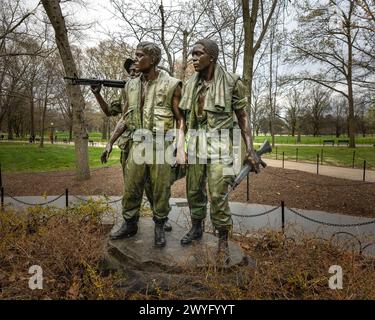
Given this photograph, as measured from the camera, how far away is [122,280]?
11.1ft

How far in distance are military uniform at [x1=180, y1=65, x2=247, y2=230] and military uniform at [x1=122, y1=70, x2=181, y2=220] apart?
239 millimetres

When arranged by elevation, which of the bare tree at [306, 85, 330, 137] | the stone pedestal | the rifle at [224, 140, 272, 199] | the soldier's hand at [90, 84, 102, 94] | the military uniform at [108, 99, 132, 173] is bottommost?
the stone pedestal

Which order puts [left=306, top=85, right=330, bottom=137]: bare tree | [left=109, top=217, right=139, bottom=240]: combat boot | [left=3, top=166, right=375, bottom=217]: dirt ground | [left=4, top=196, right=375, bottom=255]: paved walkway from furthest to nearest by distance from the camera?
[left=306, top=85, right=330, bottom=137]: bare tree → [left=3, top=166, right=375, bottom=217]: dirt ground → [left=4, top=196, right=375, bottom=255]: paved walkway → [left=109, top=217, right=139, bottom=240]: combat boot

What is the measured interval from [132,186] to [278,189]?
7.24 meters

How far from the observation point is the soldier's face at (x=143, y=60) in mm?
3625

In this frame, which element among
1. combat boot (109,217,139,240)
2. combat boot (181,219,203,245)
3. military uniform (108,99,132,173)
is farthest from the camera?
military uniform (108,99,132,173)

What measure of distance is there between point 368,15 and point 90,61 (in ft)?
69.3

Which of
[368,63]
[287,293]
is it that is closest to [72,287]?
[287,293]

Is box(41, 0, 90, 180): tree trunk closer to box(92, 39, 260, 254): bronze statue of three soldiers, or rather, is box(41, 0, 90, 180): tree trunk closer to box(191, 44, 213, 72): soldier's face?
box(92, 39, 260, 254): bronze statue of three soldiers

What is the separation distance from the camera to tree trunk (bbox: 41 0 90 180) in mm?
10484

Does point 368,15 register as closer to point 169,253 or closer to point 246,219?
point 246,219

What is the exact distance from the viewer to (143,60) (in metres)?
3.64

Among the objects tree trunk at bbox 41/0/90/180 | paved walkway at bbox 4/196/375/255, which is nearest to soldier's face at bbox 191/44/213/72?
paved walkway at bbox 4/196/375/255

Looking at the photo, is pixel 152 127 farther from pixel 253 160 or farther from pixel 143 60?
pixel 253 160
